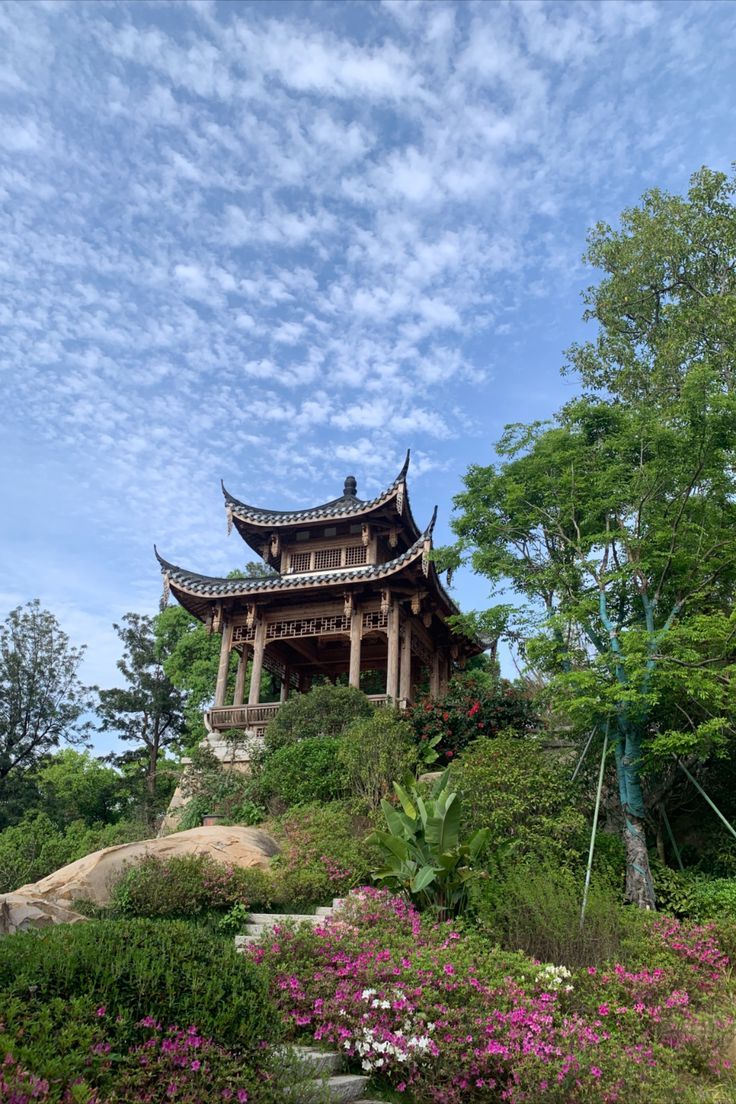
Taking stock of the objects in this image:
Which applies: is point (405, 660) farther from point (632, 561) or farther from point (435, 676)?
point (632, 561)

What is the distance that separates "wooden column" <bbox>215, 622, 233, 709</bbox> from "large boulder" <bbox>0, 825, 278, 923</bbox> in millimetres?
7406

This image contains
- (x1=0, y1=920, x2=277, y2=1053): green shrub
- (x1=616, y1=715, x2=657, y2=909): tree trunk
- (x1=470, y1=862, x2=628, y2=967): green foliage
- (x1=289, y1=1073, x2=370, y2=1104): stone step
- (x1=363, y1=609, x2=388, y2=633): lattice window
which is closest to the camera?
(x1=0, y1=920, x2=277, y2=1053): green shrub

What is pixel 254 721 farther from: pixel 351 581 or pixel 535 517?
pixel 535 517

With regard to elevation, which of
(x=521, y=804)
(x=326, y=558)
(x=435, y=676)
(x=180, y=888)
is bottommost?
(x=180, y=888)

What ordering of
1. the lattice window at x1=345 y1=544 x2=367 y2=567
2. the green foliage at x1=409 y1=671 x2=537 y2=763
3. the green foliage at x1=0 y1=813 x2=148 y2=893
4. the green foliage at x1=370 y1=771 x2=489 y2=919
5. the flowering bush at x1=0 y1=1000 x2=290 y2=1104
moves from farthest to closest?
the lattice window at x1=345 y1=544 x2=367 y2=567
the green foliage at x1=409 y1=671 x2=537 y2=763
the green foliage at x1=0 y1=813 x2=148 y2=893
the green foliage at x1=370 y1=771 x2=489 y2=919
the flowering bush at x1=0 y1=1000 x2=290 y2=1104

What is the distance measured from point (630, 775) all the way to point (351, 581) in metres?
8.85

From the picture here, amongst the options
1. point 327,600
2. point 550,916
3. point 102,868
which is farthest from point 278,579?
point 550,916

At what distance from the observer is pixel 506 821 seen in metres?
8.38

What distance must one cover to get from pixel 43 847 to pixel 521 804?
911 cm

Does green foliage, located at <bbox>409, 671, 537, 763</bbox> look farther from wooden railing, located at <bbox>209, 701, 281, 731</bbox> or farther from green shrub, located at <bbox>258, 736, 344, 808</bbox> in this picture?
wooden railing, located at <bbox>209, 701, 281, 731</bbox>

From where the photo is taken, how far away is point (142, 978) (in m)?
3.63

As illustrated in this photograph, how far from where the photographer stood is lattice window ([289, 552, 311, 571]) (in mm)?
19247

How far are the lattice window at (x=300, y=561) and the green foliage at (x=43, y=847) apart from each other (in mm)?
7022

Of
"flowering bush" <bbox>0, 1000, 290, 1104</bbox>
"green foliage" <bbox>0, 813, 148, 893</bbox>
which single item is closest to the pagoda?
"green foliage" <bbox>0, 813, 148, 893</bbox>
